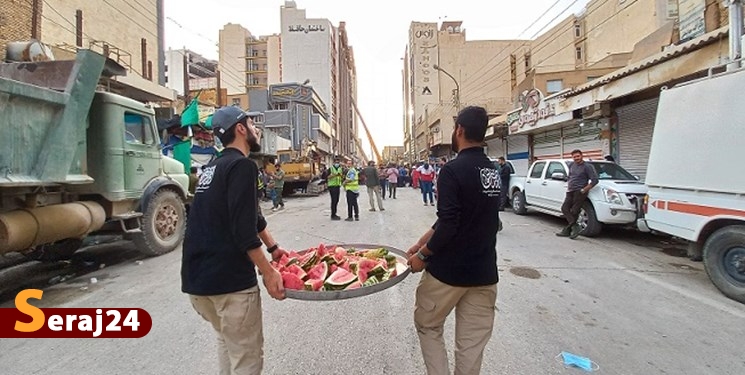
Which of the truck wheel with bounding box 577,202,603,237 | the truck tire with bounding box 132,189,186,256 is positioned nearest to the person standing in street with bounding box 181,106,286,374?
the truck tire with bounding box 132,189,186,256

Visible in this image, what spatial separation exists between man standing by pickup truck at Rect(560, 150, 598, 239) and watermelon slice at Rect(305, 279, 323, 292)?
276 inches

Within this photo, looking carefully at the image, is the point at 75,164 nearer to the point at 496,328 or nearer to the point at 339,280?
the point at 339,280

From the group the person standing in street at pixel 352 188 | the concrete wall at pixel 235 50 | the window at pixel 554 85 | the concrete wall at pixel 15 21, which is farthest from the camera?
the concrete wall at pixel 235 50

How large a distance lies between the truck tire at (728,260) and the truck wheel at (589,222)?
10.5 feet

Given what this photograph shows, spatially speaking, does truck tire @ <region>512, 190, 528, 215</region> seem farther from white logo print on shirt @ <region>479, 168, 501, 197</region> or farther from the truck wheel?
white logo print on shirt @ <region>479, 168, 501, 197</region>

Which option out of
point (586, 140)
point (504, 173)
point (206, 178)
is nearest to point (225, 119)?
point (206, 178)

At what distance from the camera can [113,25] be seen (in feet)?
78.4

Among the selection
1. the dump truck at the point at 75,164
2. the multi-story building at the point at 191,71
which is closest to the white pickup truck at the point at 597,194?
the dump truck at the point at 75,164

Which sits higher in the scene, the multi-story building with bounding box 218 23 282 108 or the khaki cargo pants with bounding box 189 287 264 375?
the multi-story building with bounding box 218 23 282 108

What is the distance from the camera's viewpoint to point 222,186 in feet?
6.20

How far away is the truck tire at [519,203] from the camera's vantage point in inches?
444

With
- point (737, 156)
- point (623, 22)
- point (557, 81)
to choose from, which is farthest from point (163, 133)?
point (623, 22)

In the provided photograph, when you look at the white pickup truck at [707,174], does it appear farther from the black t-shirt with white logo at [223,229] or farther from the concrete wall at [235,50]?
the concrete wall at [235,50]

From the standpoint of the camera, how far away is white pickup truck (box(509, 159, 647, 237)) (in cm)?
717
